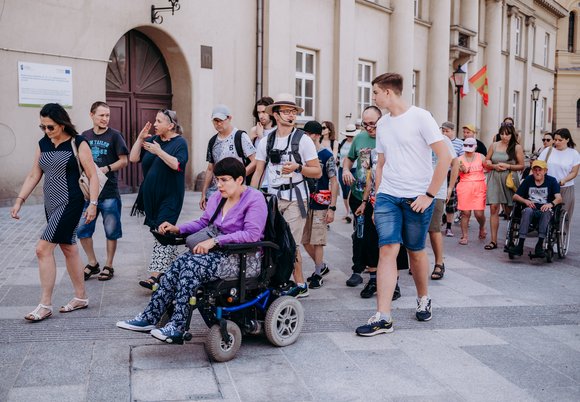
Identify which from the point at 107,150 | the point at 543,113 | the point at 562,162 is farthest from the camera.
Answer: the point at 543,113

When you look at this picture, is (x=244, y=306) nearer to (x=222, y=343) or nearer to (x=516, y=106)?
(x=222, y=343)

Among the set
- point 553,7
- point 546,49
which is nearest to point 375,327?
point 553,7

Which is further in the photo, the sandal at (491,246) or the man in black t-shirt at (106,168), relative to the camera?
the sandal at (491,246)

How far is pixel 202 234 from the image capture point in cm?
493

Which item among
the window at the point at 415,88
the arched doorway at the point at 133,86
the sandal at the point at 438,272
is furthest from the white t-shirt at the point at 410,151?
the window at the point at 415,88

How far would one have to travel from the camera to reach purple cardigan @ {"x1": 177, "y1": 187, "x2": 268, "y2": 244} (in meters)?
4.77

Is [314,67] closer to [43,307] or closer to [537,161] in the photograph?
[537,161]

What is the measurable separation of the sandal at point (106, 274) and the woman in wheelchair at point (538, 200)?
15.9 ft

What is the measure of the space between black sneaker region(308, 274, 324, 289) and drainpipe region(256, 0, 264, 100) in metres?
10.5

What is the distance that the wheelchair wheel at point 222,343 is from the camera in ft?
15.0

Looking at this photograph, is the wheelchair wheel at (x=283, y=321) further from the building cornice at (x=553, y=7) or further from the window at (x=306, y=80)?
the building cornice at (x=553, y=7)

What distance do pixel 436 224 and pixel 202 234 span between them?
10.7 ft

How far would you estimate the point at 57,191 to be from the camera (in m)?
5.68

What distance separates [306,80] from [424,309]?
46.4 feet
